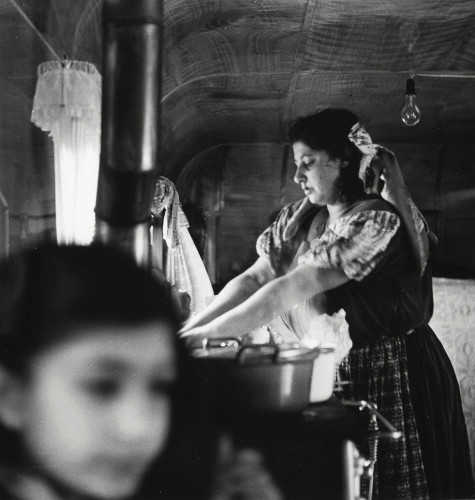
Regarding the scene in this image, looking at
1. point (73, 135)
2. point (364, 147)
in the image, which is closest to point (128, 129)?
point (73, 135)

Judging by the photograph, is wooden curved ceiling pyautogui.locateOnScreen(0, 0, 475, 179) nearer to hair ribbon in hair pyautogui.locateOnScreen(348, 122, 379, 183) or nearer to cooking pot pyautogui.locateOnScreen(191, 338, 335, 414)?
hair ribbon in hair pyautogui.locateOnScreen(348, 122, 379, 183)

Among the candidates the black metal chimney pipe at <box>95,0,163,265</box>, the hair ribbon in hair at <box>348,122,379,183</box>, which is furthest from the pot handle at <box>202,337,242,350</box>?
the hair ribbon in hair at <box>348,122,379,183</box>

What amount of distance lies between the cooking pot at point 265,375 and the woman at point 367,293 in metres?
0.06

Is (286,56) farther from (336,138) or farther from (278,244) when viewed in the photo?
(278,244)

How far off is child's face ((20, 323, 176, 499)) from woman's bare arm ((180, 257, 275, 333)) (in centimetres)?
13

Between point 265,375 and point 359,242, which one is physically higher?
point 359,242

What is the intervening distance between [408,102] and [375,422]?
0.73 m

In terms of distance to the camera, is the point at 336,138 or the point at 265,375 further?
the point at 336,138

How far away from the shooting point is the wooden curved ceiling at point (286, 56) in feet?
4.96

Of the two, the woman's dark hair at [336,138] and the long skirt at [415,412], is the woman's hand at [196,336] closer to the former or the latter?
the long skirt at [415,412]

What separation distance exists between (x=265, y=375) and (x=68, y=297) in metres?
0.47

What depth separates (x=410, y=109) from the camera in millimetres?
1515

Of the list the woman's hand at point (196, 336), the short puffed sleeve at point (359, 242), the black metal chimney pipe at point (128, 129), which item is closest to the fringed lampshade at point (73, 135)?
the black metal chimney pipe at point (128, 129)

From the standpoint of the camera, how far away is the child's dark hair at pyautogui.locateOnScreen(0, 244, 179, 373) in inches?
57.0
